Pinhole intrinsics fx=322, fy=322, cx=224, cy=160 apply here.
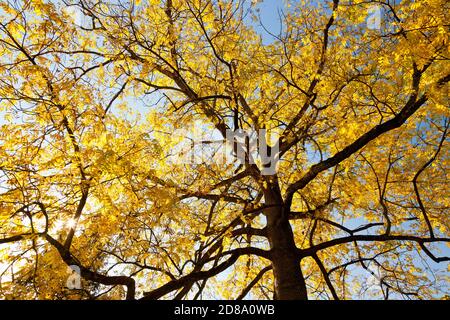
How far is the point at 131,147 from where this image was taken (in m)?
4.58

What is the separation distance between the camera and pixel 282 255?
5105 mm

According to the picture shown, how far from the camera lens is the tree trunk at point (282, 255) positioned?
4781mm

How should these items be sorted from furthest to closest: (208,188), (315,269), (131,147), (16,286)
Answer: (315,269), (208,188), (131,147), (16,286)

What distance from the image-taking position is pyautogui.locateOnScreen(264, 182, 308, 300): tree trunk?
4.78 metres

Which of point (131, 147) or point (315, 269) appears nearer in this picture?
point (131, 147)

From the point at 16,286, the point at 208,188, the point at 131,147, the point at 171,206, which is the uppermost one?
the point at 131,147

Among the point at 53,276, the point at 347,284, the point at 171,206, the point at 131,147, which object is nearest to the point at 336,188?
the point at 347,284

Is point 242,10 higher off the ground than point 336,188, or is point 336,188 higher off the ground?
point 242,10

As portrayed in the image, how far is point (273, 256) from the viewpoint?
5.14 meters

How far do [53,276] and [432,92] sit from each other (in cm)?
579
